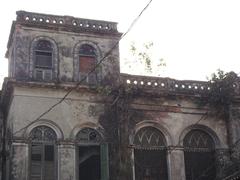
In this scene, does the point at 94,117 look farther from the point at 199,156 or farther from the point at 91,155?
the point at 199,156

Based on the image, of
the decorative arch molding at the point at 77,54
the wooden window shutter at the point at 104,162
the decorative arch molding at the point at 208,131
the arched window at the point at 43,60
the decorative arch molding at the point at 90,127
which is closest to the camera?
the wooden window shutter at the point at 104,162

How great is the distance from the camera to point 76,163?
767 inches

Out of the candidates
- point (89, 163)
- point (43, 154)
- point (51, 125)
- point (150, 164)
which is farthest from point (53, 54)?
point (150, 164)

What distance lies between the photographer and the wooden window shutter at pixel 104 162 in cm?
1958

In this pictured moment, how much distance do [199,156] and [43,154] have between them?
6177 mm

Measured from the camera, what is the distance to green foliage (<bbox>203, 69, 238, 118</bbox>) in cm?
2180

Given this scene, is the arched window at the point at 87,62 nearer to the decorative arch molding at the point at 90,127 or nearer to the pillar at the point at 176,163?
the decorative arch molding at the point at 90,127

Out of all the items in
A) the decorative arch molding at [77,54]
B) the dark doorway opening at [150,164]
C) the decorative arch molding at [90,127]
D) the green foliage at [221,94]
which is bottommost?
the dark doorway opening at [150,164]

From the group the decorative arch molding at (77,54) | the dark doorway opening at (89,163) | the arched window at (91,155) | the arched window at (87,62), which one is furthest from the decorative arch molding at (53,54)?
the dark doorway opening at (89,163)

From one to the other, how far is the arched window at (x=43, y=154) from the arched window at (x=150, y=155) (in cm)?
318

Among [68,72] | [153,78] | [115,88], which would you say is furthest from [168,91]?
[68,72]

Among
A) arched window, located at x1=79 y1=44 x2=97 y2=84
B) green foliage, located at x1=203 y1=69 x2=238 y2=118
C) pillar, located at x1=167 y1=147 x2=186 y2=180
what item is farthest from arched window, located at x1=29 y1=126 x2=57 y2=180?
green foliage, located at x1=203 y1=69 x2=238 y2=118

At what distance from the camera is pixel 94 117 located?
66.4 feet

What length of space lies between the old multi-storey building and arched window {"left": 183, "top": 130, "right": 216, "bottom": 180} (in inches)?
1.5
